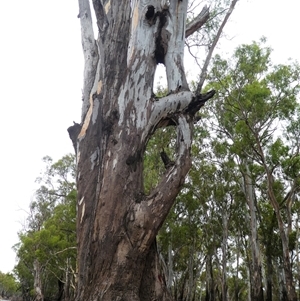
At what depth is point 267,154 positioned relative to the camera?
47.3 feet

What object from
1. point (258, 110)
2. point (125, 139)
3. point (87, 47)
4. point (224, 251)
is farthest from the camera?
point (224, 251)

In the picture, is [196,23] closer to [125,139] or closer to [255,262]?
[125,139]

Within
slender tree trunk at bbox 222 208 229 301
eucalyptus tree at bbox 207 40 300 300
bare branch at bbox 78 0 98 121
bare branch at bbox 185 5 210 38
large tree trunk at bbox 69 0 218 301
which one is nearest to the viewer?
large tree trunk at bbox 69 0 218 301

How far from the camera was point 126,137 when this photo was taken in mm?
3879

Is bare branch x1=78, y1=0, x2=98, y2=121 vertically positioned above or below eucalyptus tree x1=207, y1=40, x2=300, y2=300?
below

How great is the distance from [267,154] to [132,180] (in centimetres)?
1155

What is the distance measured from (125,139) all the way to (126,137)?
0.02 meters

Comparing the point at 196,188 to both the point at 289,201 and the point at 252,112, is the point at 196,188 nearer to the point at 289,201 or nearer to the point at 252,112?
the point at 289,201

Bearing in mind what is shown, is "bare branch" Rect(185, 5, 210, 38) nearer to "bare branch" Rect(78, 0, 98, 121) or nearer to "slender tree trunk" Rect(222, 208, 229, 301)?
"bare branch" Rect(78, 0, 98, 121)

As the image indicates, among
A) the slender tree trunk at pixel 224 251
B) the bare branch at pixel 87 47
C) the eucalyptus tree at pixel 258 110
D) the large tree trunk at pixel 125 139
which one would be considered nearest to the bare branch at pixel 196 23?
the large tree trunk at pixel 125 139

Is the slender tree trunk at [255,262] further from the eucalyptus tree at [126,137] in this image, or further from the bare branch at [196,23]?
the eucalyptus tree at [126,137]

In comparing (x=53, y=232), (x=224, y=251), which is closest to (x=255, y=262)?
(x=224, y=251)

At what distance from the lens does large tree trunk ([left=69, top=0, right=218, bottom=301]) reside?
3422 millimetres

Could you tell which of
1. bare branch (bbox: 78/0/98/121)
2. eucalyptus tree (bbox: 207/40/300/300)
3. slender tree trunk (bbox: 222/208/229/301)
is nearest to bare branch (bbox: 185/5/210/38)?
bare branch (bbox: 78/0/98/121)
